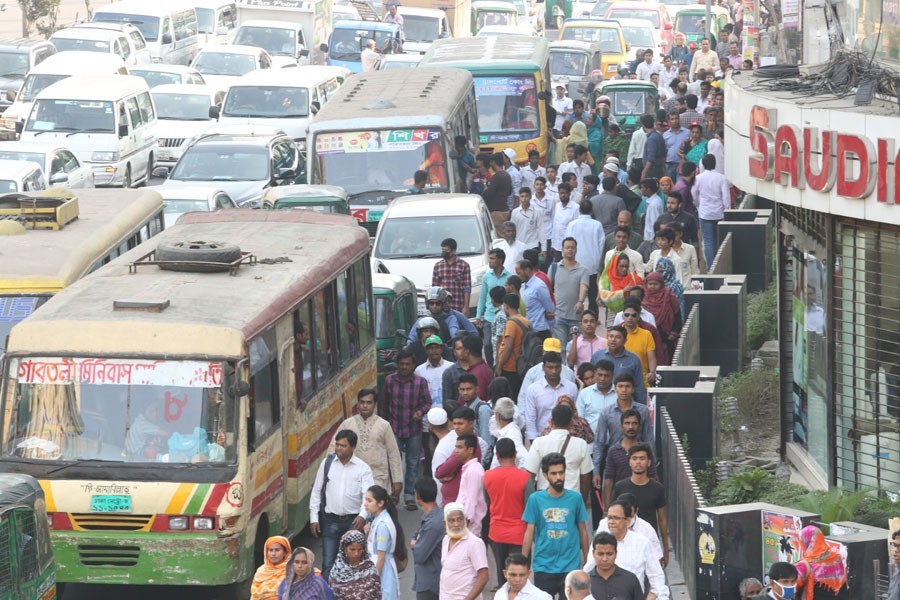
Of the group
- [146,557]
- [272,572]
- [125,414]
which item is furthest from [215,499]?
[272,572]

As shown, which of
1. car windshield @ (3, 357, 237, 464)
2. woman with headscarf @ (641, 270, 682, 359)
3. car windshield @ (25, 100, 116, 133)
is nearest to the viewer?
car windshield @ (3, 357, 237, 464)

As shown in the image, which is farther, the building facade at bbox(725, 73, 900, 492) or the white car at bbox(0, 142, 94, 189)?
the white car at bbox(0, 142, 94, 189)

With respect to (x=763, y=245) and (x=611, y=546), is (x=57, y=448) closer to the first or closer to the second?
(x=611, y=546)

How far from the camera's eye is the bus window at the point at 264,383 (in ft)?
41.8

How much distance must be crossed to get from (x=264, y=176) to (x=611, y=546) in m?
17.6

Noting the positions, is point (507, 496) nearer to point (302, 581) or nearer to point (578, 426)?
point (578, 426)

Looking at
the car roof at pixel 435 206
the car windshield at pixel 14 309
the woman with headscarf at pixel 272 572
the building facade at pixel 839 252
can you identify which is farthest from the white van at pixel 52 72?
the woman with headscarf at pixel 272 572

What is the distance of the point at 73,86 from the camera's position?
3042 cm

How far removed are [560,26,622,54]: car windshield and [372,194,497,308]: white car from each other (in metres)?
25.5

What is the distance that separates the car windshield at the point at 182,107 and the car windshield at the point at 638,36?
17.2 m

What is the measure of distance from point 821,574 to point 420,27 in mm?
38820

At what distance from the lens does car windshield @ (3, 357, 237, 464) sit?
12430mm

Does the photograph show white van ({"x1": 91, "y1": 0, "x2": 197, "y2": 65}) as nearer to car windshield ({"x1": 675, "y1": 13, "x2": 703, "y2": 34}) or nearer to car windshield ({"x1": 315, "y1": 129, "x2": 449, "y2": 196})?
car windshield ({"x1": 675, "y1": 13, "x2": 703, "y2": 34})

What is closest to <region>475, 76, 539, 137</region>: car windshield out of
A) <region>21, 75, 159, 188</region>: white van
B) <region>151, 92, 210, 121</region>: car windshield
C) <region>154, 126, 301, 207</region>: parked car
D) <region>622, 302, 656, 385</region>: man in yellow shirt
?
<region>154, 126, 301, 207</region>: parked car
